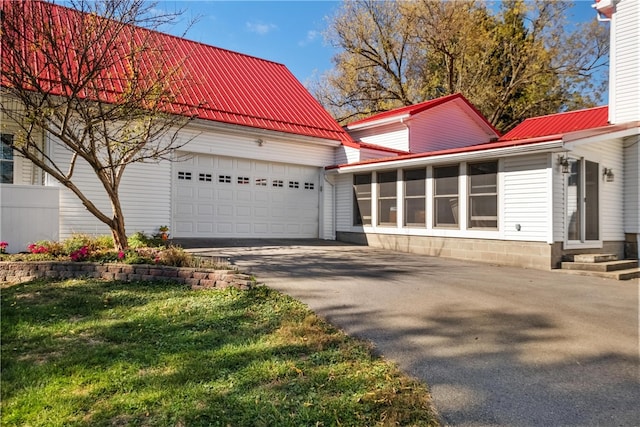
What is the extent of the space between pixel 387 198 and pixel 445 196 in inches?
80.7

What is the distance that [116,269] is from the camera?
6.60 m

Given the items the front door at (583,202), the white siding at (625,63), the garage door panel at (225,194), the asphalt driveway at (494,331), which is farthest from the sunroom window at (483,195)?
the garage door panel at (225,194)

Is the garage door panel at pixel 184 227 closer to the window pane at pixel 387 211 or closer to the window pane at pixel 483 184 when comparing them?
the window pane at pixel 387 211

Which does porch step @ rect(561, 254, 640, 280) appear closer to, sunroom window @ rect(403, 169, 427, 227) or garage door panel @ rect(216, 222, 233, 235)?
sunroom window @ rect(403, 169, 427, 227)

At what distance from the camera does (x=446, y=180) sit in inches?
439

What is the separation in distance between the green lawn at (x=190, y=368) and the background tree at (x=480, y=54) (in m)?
21.8

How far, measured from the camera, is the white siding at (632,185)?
11492mm

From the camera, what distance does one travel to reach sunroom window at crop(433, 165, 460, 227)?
11000mm

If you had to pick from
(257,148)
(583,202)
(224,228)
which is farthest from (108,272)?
(583,202)

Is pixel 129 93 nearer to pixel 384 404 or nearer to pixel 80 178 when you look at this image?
pixel 80 178

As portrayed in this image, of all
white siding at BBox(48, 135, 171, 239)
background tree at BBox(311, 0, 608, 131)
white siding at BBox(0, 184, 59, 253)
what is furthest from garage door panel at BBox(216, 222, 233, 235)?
background tree at BBox(311, 0, 608, 131)

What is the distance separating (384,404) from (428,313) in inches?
94.7

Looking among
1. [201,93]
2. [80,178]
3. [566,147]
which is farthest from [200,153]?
[566,147]

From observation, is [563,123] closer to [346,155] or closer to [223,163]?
[346,155]
